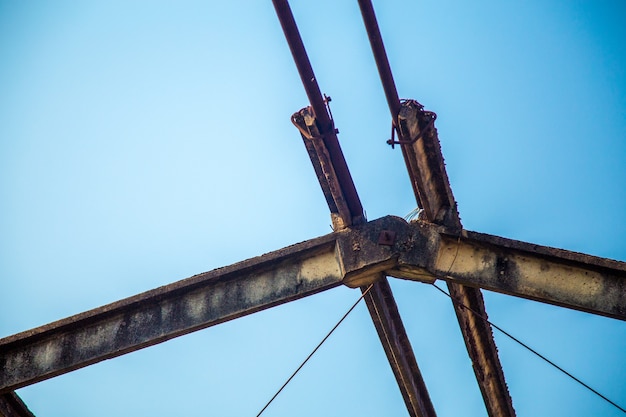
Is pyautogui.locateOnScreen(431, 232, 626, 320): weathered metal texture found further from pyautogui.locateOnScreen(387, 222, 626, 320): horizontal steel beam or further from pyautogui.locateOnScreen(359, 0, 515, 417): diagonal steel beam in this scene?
pyautogui.locateOnScreen(359, 0, 515, 417): diagonal steel beam

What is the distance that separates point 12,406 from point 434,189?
15.8 feet

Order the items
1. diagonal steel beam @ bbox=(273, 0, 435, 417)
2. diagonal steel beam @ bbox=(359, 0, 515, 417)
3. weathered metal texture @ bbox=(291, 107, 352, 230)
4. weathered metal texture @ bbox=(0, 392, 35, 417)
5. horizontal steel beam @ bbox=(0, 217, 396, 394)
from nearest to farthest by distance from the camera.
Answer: diagonal steel beam @ bbox=(273, 0, 435, 417) → diagonal steel beam @ bbox=(359, 0, 515, 417) → weathered metal texture @ bbox=(291, 107, 352, 230) → horizontal steel beam @ bbox=(0, 217, 396, 394) → weathered metal texture @ bbox=(0, 392, 35, 417)

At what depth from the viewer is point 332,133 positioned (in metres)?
6.96

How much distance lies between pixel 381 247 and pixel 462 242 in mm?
748

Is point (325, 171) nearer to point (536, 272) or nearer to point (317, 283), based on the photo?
point (317, 283)

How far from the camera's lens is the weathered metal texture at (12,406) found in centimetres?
812

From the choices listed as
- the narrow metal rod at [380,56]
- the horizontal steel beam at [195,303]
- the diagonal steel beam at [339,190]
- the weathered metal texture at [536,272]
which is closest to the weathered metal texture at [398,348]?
the diagonal steel beam at [339,190]

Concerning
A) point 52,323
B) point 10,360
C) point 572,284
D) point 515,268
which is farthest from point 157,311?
point 572,284

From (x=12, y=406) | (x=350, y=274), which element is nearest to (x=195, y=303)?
(x=350, y=274)

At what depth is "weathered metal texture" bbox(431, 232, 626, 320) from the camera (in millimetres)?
7094

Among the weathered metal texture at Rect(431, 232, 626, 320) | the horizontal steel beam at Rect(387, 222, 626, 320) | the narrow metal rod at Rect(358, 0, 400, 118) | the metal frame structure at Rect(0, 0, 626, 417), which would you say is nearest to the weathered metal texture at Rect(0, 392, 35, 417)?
the metal frame structure at Rect(0, 0, 626, 417)

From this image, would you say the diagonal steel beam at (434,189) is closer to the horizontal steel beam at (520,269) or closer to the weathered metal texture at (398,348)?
the horizontal steel beam at (520,269)

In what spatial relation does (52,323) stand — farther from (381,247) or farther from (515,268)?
(515,268)

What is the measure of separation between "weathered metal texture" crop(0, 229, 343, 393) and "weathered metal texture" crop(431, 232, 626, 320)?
1.10 metres
